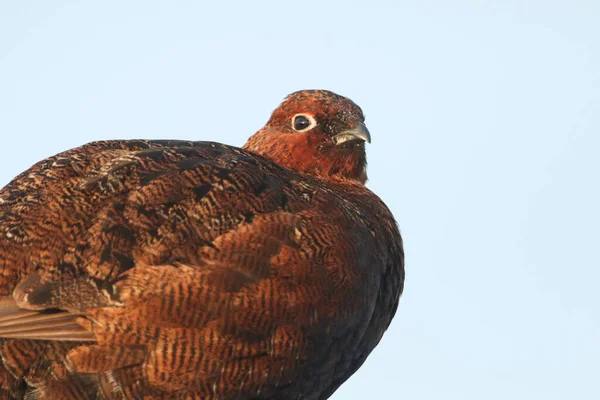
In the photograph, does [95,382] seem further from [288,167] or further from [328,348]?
[288,167]

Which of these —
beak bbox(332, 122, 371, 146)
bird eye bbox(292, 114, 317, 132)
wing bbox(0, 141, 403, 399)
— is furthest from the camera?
bird eye bbox(292, 114, 317, 132)

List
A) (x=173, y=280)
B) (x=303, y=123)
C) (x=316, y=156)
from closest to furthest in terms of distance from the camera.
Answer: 1. (x=173, y=280)
2. (x=316, y=156)
3. (x=303, y=123)

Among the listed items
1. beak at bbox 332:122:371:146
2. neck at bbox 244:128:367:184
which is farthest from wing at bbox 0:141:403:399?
beak at bbox 332:122:371:146

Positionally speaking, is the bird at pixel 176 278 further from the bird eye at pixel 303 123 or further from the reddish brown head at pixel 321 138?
the bird eye at pixel 303 123

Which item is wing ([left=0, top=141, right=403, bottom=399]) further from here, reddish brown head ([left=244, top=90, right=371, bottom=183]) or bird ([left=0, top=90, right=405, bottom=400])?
reddish brown head ([left=244, top=90, right=371, bottom=183])

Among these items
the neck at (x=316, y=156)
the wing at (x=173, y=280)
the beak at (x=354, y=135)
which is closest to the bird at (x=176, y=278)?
the wing at (x=173, y=280)

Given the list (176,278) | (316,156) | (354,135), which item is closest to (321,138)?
(316,156)

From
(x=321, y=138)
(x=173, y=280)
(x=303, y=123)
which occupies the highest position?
(x=303, y=123)

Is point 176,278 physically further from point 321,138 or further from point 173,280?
point 321,138
